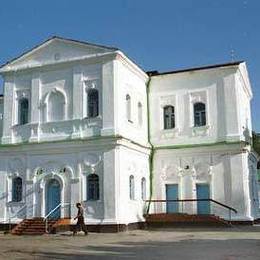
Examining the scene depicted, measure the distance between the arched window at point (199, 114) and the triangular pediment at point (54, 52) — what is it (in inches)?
269

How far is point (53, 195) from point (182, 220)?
7013mm

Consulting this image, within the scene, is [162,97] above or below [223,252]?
above

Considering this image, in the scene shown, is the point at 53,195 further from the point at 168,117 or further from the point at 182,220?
the point at 168,117

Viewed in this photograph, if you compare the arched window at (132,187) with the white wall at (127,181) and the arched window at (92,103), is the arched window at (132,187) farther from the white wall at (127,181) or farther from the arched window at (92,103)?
the arched window at (92,103)

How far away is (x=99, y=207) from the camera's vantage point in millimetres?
25438

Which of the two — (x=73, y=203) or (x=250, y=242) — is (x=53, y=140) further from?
(x=250, y=242)

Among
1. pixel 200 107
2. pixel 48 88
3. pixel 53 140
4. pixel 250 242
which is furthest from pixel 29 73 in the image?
pixel 250 242

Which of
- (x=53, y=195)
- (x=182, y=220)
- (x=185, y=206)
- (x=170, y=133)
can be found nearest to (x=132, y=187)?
(x=182, y=220)

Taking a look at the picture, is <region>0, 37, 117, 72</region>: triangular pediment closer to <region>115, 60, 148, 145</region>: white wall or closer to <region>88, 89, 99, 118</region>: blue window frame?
<region>115, 60, 148, 145</region>: white wall

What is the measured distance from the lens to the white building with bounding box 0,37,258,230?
85.5ft

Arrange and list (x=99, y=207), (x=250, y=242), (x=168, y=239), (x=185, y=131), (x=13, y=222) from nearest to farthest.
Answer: (x=250, y=242) < (x=168, y=239) < (x=99, y=207) < (x=13, y=222) < (x=185, y=131)

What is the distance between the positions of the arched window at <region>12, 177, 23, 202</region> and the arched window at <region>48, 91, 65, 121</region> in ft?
12.4

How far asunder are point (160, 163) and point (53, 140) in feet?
22.4

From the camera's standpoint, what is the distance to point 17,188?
91.4 ft
